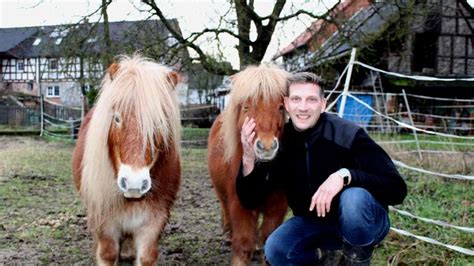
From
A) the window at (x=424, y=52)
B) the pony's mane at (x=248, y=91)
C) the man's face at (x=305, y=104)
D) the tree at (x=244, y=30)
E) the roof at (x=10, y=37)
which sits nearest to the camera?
the man's face at (x=305, y=104)

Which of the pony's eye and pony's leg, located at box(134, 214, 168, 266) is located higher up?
the pony's eye

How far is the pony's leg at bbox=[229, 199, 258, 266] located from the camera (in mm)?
3531

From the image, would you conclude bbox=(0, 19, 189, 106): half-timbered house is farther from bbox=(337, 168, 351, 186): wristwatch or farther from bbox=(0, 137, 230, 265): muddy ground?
bbox=(337, 168, 351, 186): wristwatch

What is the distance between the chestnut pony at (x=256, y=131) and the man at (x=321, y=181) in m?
0.12

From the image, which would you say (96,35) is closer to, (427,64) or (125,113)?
(125,113)


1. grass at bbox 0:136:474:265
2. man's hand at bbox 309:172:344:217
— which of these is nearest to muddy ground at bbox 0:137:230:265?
grass at bbox 0:136:474:265

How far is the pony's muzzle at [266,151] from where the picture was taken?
297cm

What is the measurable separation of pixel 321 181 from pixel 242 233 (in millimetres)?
898

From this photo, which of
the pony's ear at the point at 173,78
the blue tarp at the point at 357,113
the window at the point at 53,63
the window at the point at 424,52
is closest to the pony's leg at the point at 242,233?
the pony's ear at the point at 173,78

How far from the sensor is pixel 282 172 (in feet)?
10.2

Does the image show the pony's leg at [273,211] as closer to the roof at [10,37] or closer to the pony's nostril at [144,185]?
the pony's nostril at [144,185]

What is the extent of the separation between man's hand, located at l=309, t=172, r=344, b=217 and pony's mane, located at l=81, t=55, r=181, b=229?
99 cm

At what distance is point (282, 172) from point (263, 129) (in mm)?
292

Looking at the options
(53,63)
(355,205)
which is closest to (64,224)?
(355,205)
